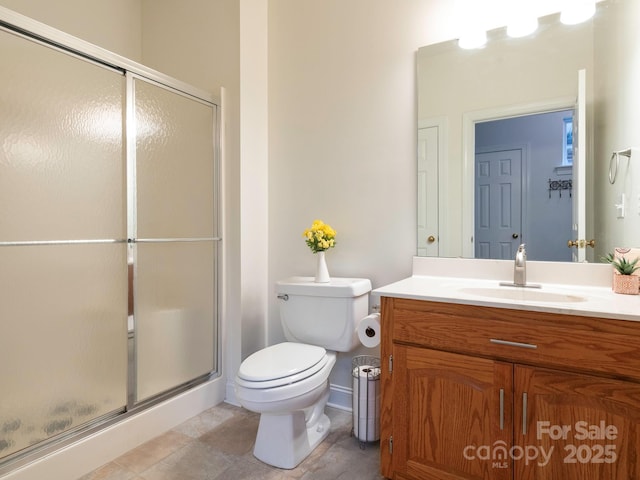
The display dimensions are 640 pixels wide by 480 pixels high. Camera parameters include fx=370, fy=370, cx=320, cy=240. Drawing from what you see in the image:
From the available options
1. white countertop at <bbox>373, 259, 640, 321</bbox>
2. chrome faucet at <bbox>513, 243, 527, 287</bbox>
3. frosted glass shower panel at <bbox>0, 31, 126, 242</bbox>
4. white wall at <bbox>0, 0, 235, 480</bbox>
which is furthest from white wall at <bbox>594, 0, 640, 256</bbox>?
frosted glass shower panel at <bbox>0, 31, 126, 242</bbox>

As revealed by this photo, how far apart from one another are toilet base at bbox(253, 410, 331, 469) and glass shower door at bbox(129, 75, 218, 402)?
67cm

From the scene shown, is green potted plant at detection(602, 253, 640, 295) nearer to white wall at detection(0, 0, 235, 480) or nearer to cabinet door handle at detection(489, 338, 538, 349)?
cabinet door handle at detection(489, 338, 538, 349)

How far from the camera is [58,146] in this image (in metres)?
1.60

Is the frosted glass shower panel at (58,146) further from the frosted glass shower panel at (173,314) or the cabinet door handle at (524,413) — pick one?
the cabinet door handle at (524,413)

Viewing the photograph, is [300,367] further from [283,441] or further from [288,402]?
[283,441]

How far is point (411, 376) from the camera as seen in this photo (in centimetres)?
139

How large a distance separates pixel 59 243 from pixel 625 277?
89.9 inches

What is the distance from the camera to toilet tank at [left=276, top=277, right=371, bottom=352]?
1832mm

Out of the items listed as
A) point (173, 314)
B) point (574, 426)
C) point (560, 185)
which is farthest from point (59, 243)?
point (560, 185)

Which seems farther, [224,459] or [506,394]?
[224,459]

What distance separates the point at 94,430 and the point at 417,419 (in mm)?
1388

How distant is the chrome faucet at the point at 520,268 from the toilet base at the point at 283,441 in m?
1.11

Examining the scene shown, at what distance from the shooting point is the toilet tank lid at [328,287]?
1.82m

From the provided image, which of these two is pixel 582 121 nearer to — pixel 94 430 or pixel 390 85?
pixel 390 85
